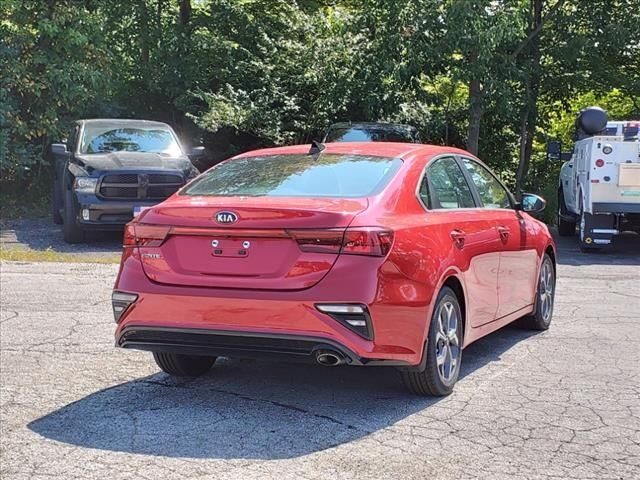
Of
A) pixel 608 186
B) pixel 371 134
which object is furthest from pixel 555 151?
pixel 371 134

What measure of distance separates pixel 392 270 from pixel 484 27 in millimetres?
12830

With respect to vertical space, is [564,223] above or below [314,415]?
below

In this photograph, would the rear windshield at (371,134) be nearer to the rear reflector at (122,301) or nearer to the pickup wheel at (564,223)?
the pickup wheel at (564,223)

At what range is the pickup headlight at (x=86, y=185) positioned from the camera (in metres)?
13.0

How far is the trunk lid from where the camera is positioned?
187 inches

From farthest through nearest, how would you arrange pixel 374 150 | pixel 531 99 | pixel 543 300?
1. pixel 531 99
2. pixel 543 300
3. pixel 374 150

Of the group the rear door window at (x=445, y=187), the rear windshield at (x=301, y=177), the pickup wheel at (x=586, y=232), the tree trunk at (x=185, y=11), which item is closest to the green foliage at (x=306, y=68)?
the tree trunk at (x=185, y=11)

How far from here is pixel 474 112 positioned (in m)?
18.5

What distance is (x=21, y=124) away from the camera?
687 inches

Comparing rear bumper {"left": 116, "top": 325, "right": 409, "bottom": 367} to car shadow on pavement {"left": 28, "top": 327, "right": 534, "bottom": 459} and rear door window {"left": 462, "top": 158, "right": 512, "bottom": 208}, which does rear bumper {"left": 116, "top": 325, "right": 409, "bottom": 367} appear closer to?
car shadow on pavement {"left": 28, "top": 327, "right": 534, "bottom": 459}

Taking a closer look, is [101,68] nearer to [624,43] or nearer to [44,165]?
[44,165]

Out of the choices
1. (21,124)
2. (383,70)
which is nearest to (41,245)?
(21,124)

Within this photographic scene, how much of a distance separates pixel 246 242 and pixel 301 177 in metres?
0.76

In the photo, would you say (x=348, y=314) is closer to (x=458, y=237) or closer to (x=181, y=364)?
(x=458, y=237)
